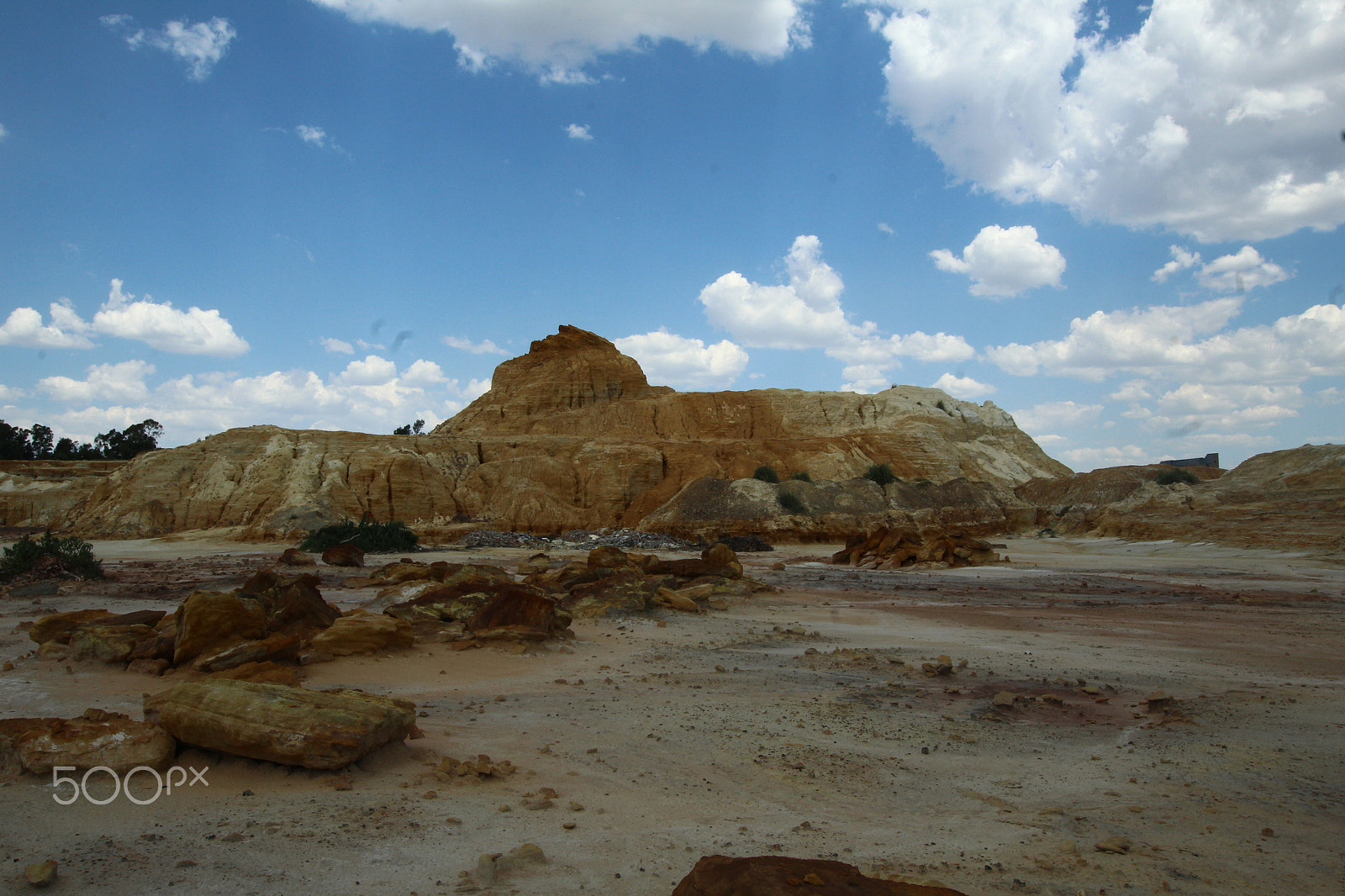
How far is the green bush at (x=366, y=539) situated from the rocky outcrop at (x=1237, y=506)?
2737cm

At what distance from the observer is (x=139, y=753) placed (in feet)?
14.2

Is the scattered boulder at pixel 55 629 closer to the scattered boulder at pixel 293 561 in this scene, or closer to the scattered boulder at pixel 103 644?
the scattered boulder at pixel 103 644

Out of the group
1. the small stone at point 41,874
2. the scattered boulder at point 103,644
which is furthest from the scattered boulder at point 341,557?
the small stone at point 41,874

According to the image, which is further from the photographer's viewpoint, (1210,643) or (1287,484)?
(1287,484)

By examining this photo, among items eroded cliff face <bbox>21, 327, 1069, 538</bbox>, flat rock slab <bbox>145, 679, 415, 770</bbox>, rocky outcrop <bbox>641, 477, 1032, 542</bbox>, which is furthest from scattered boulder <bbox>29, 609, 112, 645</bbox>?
eroded cliff face <bbox>21, 327, 1069, 538</bbox>

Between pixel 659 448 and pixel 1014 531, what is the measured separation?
18.7 metres

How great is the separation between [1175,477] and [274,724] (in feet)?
135

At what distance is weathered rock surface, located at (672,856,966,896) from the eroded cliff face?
31652mm

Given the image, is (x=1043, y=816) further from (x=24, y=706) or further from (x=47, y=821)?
(x=24, y=706)

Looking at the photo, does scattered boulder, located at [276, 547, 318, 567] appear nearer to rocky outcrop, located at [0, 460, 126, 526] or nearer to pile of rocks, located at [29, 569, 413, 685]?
pile of rocks, located at [29, 569, 413, 685]

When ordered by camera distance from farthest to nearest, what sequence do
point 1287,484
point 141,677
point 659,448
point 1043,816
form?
point 659,448 → point 1287,484 → point 141,677 → point 1043,816

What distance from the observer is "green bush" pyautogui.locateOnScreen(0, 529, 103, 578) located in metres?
14.5

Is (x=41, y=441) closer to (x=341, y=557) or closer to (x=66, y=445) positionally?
(x=66, y=445)

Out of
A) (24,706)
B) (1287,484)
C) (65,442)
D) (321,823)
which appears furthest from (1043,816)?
(65,442)
